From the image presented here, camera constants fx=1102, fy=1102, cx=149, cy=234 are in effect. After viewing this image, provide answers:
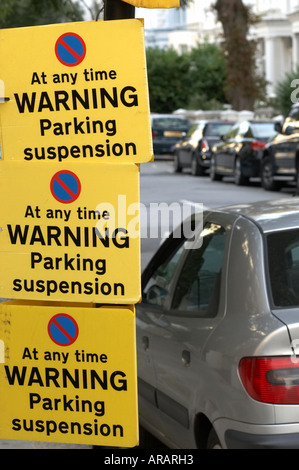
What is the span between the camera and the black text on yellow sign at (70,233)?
12.7 feet

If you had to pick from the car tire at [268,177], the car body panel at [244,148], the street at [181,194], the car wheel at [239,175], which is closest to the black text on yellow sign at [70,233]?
the street at [181,194]

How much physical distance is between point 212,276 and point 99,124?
160 cm

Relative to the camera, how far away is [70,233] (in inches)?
156

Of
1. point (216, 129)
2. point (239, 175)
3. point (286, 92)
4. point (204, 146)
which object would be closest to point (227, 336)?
point (239, 175)

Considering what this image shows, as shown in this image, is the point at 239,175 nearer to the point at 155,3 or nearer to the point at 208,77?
the point at 155,3

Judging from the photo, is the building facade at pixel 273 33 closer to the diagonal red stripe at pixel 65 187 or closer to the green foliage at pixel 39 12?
the green foliage at pixel 39 12

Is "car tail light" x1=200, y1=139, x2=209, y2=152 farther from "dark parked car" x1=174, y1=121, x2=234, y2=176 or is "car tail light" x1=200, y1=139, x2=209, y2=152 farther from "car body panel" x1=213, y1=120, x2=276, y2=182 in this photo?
"car body panel" x1=213, y1=120, x2=276, y2=182

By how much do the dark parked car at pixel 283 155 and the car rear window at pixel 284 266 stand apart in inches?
690

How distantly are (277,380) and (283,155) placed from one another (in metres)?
19.1

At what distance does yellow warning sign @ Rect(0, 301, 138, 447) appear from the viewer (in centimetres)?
394

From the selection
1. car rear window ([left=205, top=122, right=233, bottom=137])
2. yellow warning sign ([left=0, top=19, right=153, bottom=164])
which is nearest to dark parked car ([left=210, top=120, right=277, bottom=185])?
car rear window ([left=205, top=122, right=233, bottom=137])

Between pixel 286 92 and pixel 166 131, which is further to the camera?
pixel 286 92

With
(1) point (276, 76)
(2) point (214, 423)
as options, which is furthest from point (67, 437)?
(1) point (276, 76)

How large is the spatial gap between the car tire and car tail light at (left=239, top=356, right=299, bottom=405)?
64.5ft
